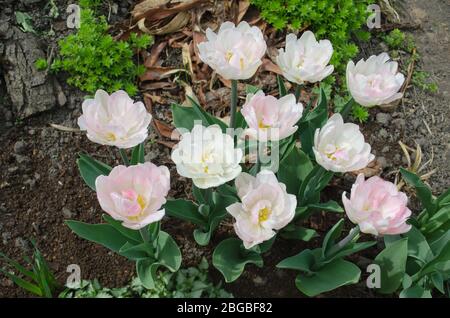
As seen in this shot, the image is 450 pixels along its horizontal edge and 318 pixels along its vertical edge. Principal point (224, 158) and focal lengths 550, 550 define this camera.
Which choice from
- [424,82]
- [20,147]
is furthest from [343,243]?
[20,147]

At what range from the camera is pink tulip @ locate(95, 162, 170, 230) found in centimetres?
162

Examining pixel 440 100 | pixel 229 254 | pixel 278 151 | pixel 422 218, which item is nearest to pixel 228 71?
pixel 278 151

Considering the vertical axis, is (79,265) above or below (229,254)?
below

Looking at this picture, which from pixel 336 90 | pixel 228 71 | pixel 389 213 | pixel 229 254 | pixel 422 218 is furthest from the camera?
pixel 336 90

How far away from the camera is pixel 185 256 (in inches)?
90.3

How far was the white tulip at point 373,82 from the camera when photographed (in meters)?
1.88

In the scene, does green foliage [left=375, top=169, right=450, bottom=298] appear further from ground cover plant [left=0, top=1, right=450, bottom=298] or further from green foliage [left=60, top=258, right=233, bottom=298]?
green foliage [left=60, top=258, right=233, bottom=298]

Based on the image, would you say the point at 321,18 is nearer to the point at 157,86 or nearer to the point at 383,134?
the point at 383,134

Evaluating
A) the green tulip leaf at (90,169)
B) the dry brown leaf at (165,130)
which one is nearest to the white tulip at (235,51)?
the green tulip leaf at (90,169)

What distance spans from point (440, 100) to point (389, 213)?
4.71 feet

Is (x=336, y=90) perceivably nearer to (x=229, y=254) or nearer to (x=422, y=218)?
(x=422, y=218)

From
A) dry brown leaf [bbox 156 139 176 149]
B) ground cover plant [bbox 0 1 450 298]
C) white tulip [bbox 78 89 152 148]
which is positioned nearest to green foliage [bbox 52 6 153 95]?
ground cover plant [bbox 0 1 450 298]

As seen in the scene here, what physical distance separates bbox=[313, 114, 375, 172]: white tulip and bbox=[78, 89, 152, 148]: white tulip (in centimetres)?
58
